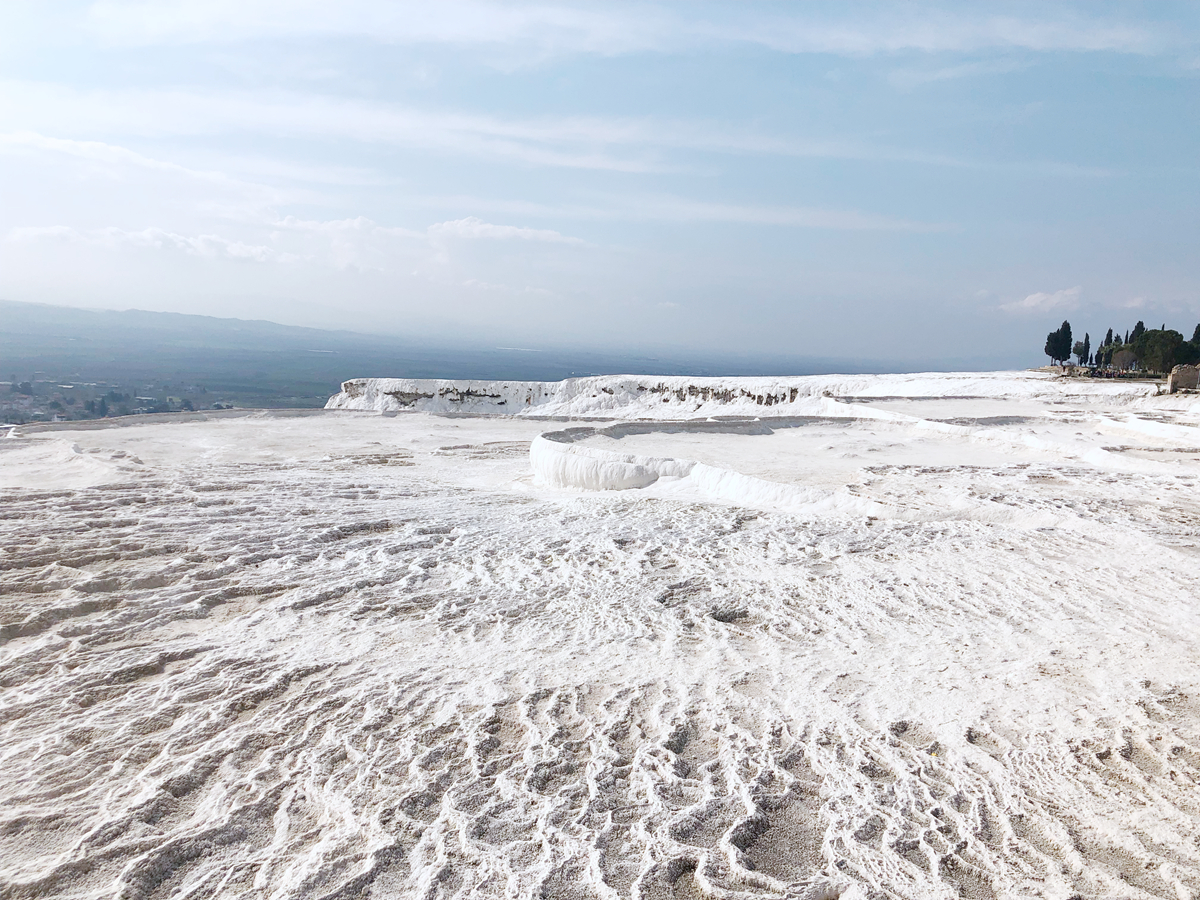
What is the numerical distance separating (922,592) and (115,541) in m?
7.86

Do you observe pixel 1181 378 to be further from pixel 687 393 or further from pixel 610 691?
pixel 610 691

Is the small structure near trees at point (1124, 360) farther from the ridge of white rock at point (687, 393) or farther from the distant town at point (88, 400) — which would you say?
the distant town at point (88, 400)

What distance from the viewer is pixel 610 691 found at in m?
4.49

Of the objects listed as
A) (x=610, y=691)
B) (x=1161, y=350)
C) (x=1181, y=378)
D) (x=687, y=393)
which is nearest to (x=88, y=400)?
(x=687, y=393)

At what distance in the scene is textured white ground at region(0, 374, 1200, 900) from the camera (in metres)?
2.98

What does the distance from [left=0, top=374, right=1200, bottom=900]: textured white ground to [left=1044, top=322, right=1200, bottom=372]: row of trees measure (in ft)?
108

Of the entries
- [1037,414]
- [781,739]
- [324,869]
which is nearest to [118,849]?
[324,869]

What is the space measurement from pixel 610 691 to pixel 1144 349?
43.1 m

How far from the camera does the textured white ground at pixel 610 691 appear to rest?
298 centimetres

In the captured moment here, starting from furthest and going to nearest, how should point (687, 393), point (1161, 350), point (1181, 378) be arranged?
1. point (1161, 350)
2. point (687, 393)
3. point (1181, 378)

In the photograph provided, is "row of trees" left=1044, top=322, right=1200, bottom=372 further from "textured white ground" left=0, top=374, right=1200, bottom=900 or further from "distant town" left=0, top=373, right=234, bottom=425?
"distant town" left=0, top=373, right=234, bottom=425

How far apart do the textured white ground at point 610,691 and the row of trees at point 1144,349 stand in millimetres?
32926

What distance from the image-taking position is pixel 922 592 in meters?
5.93

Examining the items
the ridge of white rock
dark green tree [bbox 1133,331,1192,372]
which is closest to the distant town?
the ridge of white rock
